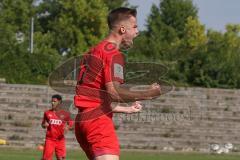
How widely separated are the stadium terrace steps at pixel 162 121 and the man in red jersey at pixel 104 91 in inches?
996

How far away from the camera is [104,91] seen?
24.4 ft

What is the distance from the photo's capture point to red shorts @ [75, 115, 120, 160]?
289 inches

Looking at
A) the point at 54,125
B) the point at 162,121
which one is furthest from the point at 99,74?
the point at 162,121

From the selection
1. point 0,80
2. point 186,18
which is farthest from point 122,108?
point 186,18

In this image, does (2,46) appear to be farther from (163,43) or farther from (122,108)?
(122,108)

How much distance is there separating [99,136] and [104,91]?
18.7 inches

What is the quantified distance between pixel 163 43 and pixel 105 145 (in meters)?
58.2

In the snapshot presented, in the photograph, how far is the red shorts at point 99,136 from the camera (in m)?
7.33

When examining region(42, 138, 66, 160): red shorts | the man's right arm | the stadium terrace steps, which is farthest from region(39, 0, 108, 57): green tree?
the man's right arm

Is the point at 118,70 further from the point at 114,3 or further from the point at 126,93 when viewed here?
the point at 114,3

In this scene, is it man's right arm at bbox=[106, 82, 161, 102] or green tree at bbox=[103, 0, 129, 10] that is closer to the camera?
man's right arm at bbox=[106, 82, 161, 102]

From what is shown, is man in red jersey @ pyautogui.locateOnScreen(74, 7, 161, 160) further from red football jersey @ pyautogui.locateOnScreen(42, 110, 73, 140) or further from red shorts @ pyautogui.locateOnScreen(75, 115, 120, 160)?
red football jersey @ pyautogui.locateOnScreen(42, 110, 73, 140)

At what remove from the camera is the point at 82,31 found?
6066 cm

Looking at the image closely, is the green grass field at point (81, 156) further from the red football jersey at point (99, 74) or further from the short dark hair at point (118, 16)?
the short dark hair at point (118, 16)
